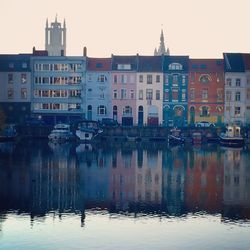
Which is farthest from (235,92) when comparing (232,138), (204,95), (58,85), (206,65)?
(58,85)

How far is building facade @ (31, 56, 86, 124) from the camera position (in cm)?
11157

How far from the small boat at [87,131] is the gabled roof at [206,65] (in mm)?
23187

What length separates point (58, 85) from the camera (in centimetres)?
11269

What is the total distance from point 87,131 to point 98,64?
19.5 metres

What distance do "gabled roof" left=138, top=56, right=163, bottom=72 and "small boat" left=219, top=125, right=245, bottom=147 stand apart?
21.7 m

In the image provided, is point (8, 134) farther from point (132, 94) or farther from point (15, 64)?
point (132, 94)

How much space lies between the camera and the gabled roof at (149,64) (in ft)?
368

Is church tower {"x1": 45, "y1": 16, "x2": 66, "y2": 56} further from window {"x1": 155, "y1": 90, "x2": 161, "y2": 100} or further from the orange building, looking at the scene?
the orange building

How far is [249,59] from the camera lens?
11275 centimetres

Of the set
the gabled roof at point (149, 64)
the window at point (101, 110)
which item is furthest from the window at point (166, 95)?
the window at point (101, 110)

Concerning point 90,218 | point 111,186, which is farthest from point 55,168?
point 90,218

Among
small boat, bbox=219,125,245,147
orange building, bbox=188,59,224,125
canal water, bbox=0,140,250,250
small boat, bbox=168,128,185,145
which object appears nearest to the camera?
canal water, bbox=0,140,250,250

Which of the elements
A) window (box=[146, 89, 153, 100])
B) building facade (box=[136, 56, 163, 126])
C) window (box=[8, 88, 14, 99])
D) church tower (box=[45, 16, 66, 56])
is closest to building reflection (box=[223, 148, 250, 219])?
building facade (box=[136, 56, 163, 126])

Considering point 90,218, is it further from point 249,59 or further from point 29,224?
point 249,59
